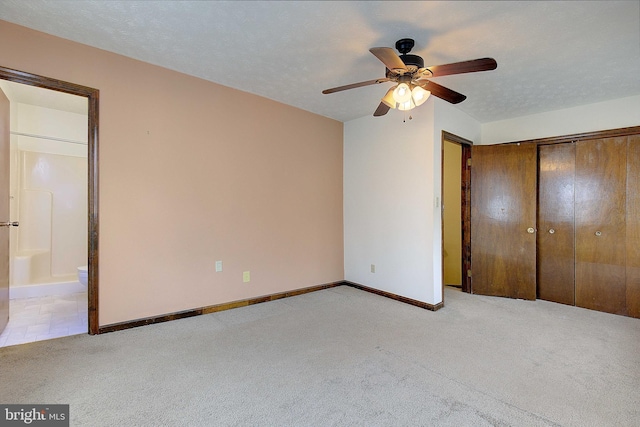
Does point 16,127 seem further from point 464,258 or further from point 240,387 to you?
point 464,258

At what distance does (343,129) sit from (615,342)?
3.66m

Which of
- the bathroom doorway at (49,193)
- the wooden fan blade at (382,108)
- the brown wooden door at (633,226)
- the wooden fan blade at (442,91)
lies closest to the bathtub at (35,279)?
the bathroom doorway at (49,193)

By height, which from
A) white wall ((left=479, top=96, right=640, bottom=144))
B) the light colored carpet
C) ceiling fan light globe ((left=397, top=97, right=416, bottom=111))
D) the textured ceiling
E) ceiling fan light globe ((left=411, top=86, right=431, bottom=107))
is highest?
the textured ceiling

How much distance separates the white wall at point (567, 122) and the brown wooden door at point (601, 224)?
0.65ft

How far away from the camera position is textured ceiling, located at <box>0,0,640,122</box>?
1.90 meters

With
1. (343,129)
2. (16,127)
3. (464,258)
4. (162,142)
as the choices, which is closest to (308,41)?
(162,142)

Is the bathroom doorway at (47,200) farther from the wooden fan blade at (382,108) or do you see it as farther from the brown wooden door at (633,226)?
the brown wooden door at (633,226)

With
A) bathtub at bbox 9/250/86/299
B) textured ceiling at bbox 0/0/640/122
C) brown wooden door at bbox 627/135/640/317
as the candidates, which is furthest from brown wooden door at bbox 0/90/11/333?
brown wooden door at bbox 627/135/640/317

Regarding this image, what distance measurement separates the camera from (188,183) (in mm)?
3020

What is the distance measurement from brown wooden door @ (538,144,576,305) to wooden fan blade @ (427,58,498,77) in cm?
255

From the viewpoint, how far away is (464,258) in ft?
13.6

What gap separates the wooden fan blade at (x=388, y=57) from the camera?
178 cm

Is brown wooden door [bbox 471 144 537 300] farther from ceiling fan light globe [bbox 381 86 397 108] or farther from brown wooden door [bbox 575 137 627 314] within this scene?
ceiling fan light globe [bbox 381 86 397 108]

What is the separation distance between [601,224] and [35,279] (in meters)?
6.92
